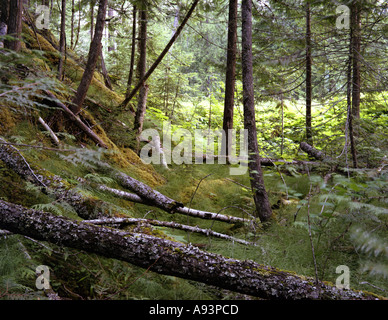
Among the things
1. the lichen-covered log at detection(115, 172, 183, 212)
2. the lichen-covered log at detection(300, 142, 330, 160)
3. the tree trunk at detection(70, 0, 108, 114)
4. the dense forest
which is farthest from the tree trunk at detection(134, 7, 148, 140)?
the lichen-covered log at detection(300, 142, 330, 160)

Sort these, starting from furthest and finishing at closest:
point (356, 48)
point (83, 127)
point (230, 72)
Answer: point (230, 72) → point (356, 48) → point (83, 127)

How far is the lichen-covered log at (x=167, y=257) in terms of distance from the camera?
2365 mm

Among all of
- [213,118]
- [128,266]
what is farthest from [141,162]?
[213,118]

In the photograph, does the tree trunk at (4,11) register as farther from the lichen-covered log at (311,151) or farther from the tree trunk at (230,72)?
the lichen-covered log at (311,151)

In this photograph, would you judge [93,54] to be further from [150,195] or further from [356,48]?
[356,48]

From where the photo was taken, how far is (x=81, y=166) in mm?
5219

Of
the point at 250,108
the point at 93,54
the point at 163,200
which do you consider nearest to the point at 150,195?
the point at 163,200

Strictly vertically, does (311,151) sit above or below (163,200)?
above

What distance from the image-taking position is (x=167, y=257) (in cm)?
251

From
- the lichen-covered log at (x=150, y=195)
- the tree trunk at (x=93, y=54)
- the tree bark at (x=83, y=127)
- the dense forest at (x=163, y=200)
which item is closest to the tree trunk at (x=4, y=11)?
the dense forest at (x=163, y=200)

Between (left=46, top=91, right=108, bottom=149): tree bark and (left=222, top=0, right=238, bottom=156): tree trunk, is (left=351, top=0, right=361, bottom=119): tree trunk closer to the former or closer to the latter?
(left=222, top=0, right=238, bottom=156): tree trunk

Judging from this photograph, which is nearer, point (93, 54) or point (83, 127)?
point (93, 54)

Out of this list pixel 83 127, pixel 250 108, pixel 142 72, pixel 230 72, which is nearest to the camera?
pixel 250 108

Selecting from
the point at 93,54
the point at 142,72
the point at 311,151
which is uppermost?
the point at 142,72
